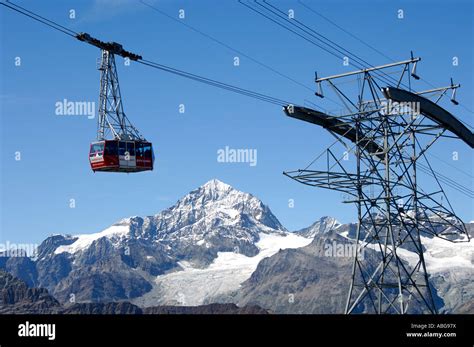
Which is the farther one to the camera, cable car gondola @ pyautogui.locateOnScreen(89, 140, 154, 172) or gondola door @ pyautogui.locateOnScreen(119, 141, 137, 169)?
gondola door @ pyautogui.locateOnScreen(119, 141, 137, 169)

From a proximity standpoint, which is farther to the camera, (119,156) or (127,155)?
(127,155)

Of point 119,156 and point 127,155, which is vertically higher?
point 127,155

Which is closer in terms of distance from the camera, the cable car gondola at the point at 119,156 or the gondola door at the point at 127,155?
the cable car gondola at the point at 119,156
